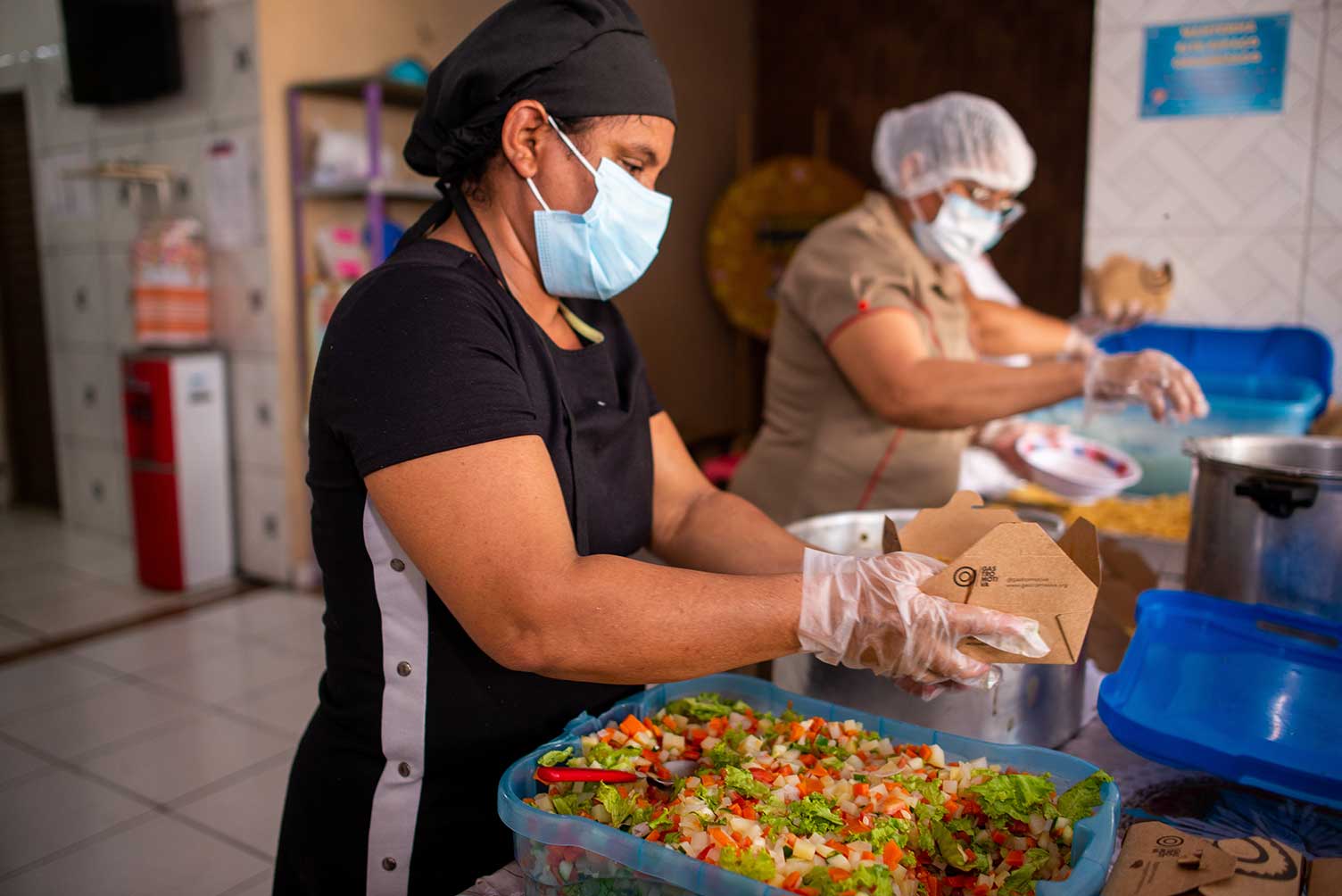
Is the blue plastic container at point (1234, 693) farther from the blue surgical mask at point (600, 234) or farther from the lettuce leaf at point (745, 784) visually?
the blue surgical mask at point (600, 234)

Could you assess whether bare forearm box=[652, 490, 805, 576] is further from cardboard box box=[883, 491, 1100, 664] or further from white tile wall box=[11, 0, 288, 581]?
white tile wall box=[11, 0, 288, 581]

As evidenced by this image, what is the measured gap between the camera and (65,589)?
168 inches

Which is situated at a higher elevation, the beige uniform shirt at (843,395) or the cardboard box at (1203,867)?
the beige uniform shirt at (843,395)

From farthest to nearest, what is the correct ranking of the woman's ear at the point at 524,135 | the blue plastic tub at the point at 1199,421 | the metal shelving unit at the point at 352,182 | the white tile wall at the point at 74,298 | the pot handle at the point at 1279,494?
the white tile wall at the point at 74,298
the metal shelving unit at the point at 352,182
the blue plastic tub at the point at 1199,421
the pot handle at the point at 1279,494
the woman's ear at the point at 524,135

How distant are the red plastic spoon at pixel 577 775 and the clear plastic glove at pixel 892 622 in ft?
0.71

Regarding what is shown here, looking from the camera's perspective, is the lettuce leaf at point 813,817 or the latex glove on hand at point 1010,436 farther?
the latex glove on hand at point 1010,436

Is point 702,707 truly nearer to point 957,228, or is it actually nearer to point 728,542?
point 728,542

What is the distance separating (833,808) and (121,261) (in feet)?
15.9

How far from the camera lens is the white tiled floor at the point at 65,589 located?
150 inches

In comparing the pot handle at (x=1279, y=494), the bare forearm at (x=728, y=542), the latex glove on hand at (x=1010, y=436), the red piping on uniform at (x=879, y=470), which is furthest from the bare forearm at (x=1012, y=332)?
the bare forearm at (x=728, y=542)

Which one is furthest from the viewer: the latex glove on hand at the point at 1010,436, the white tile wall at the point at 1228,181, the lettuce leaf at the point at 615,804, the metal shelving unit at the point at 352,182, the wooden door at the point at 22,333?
the wooden door at the point at 22,333

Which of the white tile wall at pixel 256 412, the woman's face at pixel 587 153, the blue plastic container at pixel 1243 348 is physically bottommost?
the white tile wall at pixel 256 412

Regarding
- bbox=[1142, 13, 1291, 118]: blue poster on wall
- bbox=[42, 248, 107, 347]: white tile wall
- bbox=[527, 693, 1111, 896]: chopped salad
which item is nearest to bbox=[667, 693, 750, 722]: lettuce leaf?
bbox=[527, 693, 1111, 896]: chopped salad

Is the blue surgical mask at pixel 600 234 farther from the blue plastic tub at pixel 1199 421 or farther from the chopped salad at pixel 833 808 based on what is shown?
the blue plastic tub at pixel 1199 421
